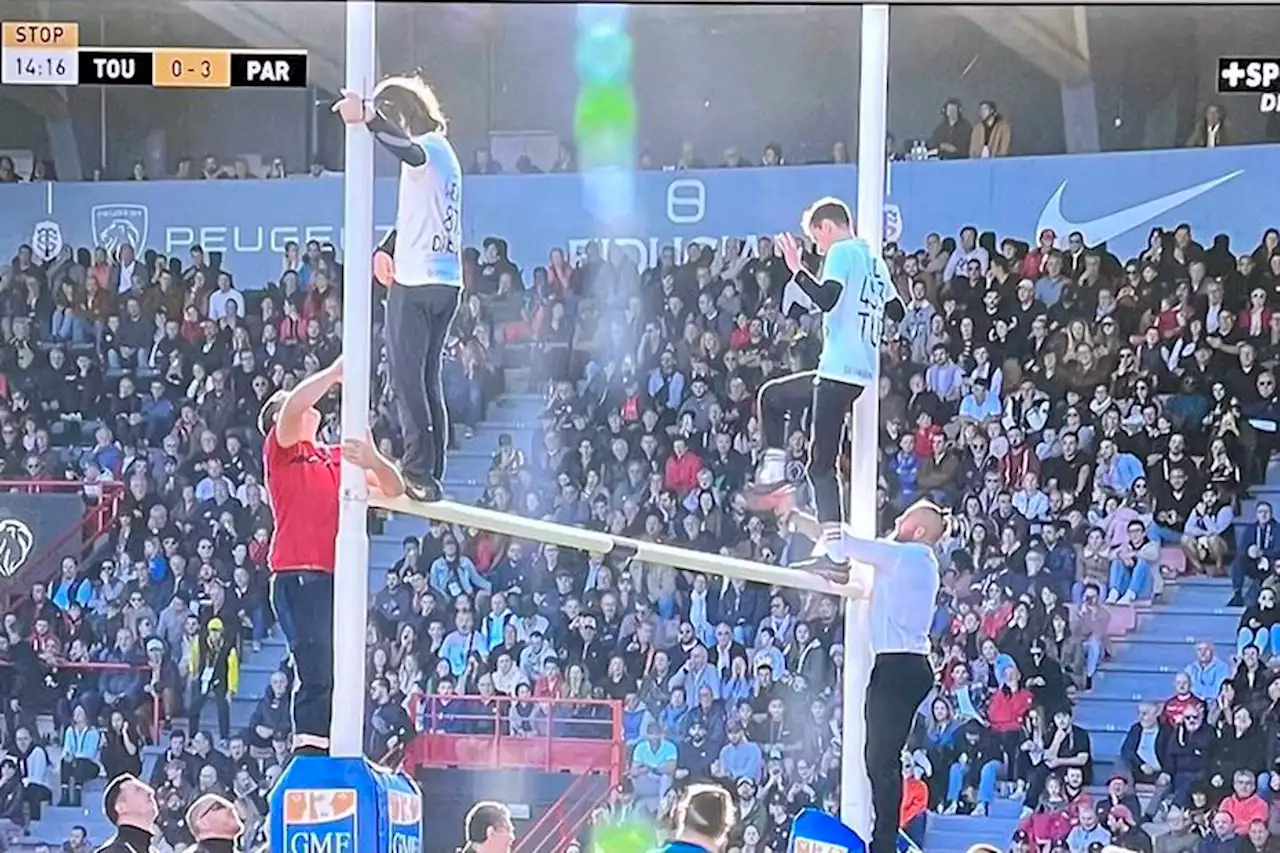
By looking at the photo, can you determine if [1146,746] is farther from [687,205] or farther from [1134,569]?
[687,205]

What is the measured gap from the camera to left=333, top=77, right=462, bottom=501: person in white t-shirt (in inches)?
93.8

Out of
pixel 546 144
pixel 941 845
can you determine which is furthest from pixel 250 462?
pixel 941 845

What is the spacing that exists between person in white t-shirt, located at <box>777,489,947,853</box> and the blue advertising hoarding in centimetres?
41

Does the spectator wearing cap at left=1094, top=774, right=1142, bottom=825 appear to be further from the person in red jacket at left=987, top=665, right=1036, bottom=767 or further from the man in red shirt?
the man in red shirt

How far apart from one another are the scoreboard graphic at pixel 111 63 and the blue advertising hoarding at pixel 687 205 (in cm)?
14

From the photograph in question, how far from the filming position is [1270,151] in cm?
234

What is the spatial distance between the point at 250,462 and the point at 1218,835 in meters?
1.44

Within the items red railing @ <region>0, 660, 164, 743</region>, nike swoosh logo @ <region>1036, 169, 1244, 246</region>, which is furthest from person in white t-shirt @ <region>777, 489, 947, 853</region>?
red railing @ <region>0, 660, 164, 743</region>

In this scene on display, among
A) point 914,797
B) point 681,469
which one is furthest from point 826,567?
point 914,797

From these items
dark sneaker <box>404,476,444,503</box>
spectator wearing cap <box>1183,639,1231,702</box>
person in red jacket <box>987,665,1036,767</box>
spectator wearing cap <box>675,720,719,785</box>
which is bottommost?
spectator wearing cap <box>675,720,719,785</box>

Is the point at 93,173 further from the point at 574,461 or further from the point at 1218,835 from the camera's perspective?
the point at 1218,835

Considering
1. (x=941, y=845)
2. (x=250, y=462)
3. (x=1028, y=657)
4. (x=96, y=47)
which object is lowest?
(x=941, y=845)

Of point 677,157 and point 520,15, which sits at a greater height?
point 520,15

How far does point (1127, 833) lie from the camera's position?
92.8 inches
